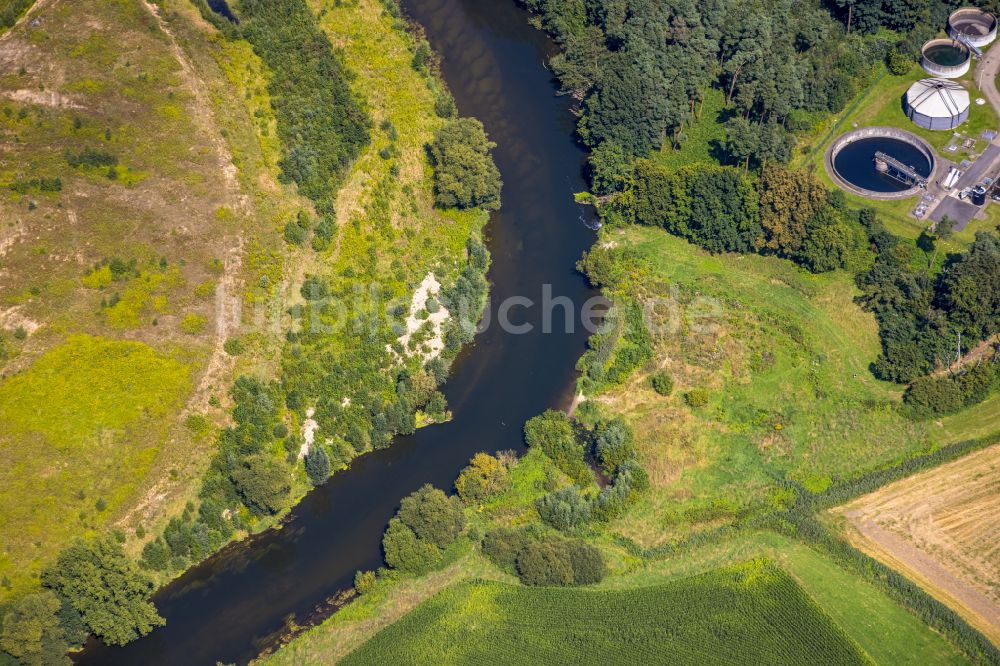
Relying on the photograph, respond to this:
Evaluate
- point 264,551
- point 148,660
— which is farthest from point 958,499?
point 148,660

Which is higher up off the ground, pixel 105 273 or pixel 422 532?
pixel 105 273

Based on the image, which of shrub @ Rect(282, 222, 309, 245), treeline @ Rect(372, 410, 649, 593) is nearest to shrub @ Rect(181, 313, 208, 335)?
shrub @ Rect(282, 222, 309, 245)

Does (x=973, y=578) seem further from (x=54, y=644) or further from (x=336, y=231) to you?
(x=54, y=644)

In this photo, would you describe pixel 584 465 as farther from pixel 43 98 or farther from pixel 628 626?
pixel 43 98

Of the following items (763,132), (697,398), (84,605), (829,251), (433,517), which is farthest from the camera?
(763,132)

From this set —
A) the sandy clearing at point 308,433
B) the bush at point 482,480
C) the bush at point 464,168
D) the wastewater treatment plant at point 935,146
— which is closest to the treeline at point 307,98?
the bush at point 464,168

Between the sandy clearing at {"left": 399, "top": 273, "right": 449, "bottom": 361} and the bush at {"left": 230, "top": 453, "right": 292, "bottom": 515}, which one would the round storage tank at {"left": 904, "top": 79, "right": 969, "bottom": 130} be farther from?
the bush at {"left": 230, "top": 453, "right": 292, "bottom": 515}

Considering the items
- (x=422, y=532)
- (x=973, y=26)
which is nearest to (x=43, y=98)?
(x=422, y=532)
